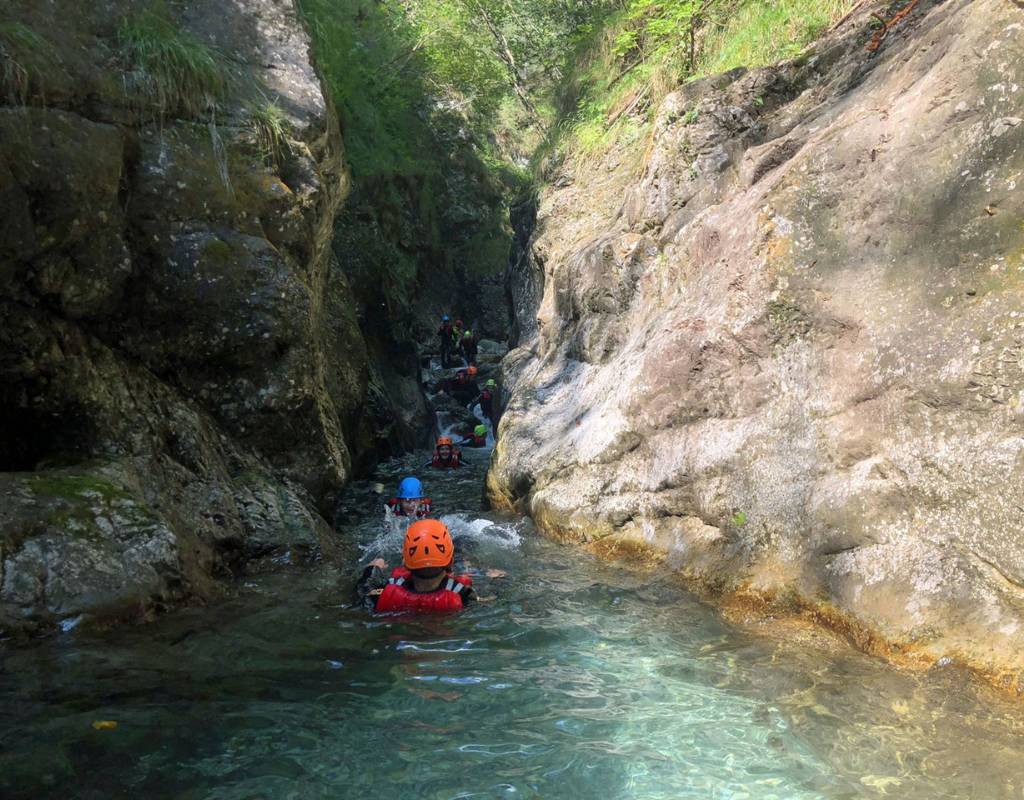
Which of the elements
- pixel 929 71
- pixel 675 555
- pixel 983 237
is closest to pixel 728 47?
pixel 929 71

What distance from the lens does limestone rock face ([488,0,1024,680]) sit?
4.24 m

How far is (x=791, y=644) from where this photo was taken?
452cm

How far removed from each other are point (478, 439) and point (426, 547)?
1034 centimetres

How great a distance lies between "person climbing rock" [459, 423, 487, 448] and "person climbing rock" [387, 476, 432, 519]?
22.9 ft

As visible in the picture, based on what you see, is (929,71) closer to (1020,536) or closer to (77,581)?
(1020,536)

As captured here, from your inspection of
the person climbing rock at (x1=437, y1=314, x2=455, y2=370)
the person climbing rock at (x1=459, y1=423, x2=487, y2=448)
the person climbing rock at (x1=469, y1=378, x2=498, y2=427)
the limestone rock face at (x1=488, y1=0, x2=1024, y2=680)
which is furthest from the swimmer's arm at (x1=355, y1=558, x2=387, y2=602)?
the person climbing rock at (x1=437, y1=314, x2=455, y2=370)

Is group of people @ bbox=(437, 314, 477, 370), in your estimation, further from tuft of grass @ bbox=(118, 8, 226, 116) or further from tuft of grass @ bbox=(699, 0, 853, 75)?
tuft of grass @ bbox=(118, 8, 226, 116)

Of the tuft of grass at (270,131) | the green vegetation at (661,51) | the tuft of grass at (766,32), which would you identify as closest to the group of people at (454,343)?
the green vegetation at (661,51)

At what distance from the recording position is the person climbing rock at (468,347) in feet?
69.7

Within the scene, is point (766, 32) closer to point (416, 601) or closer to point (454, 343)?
point (416, 601)

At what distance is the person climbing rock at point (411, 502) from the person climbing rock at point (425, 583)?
2.96 m

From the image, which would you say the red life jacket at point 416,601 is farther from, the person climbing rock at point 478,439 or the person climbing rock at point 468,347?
the person climbing rock at point 468,347

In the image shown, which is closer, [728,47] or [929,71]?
[929,71]

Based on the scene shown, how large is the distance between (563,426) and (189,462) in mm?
3914
